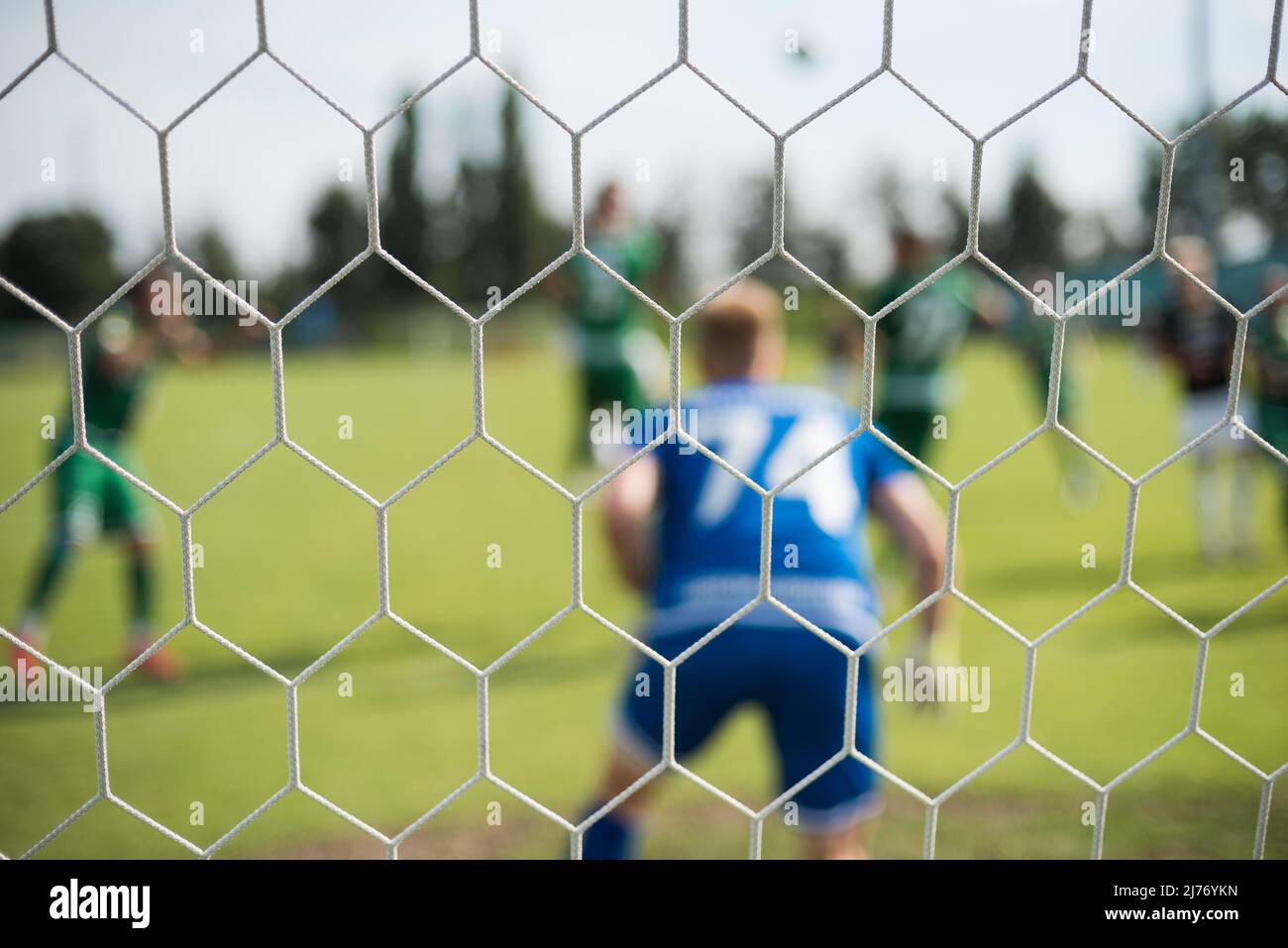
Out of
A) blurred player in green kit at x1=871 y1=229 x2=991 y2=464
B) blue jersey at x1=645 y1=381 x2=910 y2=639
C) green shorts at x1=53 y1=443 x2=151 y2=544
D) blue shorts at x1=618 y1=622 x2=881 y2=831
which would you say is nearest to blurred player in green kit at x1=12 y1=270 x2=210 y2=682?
green shorts at x1=53 y1=443 x2=151 y2=544

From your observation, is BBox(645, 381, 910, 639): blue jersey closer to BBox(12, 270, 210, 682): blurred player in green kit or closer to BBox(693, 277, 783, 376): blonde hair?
BBox(693, 277, 783, 376): blonde hair

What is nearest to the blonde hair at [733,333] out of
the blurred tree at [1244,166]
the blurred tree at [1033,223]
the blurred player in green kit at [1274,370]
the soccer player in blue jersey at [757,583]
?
the soccer player in blue jersey at [757,583]

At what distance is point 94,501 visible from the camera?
8.98 ft

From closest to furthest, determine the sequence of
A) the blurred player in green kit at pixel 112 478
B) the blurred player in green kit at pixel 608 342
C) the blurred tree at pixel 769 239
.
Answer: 1. the blurred player in green kit at pixel 112 478
2. the blurred tree at pixel 769 239
3. the blurred player in green kit at pixel 608 342

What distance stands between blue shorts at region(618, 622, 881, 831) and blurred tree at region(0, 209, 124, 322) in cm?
299

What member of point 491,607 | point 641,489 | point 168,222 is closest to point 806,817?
point 641,489

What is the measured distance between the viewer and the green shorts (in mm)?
2652

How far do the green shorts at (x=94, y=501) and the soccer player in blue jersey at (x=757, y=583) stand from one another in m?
1.80

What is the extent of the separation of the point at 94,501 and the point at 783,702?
2141 mm

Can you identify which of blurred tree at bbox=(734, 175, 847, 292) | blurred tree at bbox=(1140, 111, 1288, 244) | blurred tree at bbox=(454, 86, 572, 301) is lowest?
blurred tree at bbox=(1140, 111, 1288, 244)

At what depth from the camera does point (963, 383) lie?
1202cm

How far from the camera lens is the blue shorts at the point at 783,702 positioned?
129 centimetres

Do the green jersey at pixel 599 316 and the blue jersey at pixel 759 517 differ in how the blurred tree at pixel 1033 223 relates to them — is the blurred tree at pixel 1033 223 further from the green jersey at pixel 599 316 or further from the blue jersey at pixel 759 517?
the blue jersey at pixel 759 517

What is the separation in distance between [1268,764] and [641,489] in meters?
1.38
